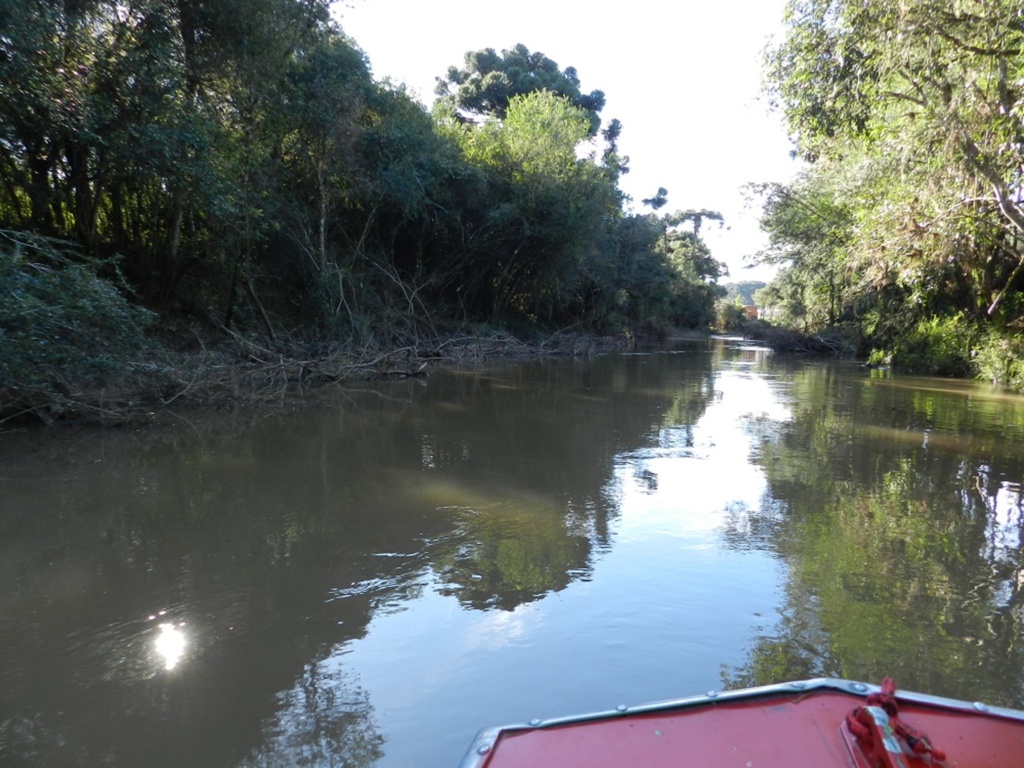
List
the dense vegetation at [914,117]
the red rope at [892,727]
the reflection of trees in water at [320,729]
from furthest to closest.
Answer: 1. the dense vegetation at [914,117]
2. the reflection of trees in water at [320,729]
3. the red rope at [892,727]

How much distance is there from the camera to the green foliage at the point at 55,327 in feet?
20.9

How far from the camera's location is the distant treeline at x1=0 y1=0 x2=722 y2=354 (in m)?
8.69

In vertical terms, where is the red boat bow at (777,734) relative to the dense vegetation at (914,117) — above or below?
below

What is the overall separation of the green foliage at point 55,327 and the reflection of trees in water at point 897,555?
6895 millimetres

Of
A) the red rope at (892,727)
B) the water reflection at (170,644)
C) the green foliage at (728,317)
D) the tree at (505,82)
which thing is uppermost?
the tree at (505,82)

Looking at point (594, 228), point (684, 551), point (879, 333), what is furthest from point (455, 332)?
point (684, 551)

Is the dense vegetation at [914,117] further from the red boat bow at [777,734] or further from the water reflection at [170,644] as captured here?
the water reflection at [170,644]

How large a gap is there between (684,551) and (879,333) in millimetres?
21254

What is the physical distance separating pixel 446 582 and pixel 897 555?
3.14 metres

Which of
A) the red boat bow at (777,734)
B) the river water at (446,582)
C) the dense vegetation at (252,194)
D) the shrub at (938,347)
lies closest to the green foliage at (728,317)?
the dense vegetation at (252,194)

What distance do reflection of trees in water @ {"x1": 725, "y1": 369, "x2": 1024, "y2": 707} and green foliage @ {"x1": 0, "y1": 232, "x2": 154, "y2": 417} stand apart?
22.6 feet

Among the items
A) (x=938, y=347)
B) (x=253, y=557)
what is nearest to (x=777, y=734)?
(x=253, y=557)

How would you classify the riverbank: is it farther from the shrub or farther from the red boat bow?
the shrub

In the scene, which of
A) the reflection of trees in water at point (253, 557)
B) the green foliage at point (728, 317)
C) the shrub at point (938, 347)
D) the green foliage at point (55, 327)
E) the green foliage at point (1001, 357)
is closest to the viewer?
the reflection of trees in water at point (253, 557)
